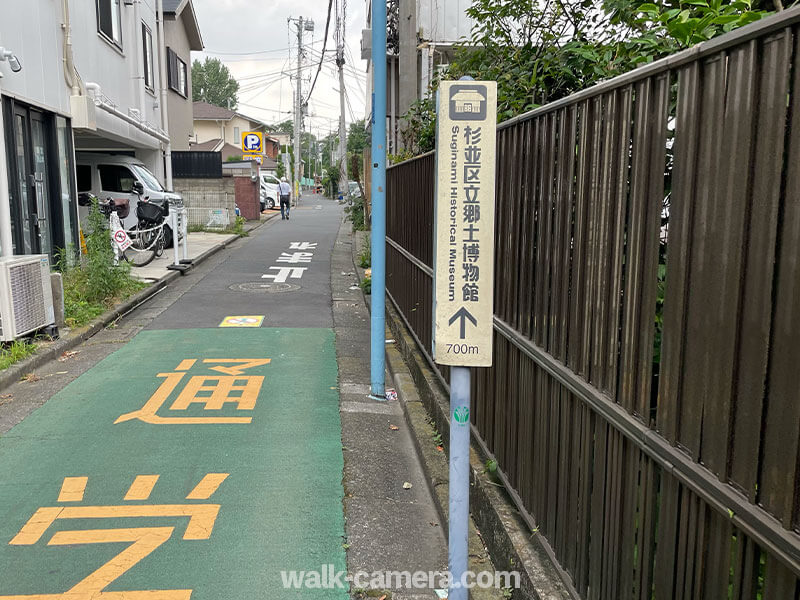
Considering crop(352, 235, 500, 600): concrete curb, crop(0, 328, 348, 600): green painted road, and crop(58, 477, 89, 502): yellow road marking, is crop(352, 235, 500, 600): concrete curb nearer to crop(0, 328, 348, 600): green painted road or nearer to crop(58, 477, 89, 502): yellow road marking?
crop(0, 328, 348, 600): green painted road

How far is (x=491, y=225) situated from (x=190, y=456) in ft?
11.1

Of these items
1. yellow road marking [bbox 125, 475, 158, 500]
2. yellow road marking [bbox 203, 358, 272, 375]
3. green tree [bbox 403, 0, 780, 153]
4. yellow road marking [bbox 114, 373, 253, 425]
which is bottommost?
yellow road marking [bbox 125, 475, 158, 500]

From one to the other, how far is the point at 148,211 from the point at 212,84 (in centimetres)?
6832

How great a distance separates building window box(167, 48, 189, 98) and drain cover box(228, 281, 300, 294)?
37.4 feet

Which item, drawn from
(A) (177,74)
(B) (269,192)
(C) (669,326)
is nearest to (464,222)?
(C) (669,326)

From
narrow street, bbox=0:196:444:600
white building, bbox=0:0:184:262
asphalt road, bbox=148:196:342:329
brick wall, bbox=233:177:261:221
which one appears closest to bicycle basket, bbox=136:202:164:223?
white building, bbox=0:0:184:262

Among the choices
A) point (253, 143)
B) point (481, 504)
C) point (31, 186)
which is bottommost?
point (481, 504)

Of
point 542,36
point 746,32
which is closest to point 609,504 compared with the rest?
point 746,32

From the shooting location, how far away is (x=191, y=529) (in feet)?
12.9

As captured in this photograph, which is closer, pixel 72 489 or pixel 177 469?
pixel 72 489

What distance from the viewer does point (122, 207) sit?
1548 centimetres

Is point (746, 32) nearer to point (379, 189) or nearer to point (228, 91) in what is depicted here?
point (379, 189)

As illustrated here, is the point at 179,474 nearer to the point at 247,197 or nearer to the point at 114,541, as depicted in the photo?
the point at 114,541

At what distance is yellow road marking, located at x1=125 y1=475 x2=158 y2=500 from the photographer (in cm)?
434
